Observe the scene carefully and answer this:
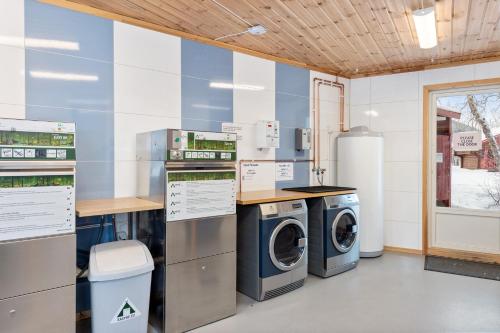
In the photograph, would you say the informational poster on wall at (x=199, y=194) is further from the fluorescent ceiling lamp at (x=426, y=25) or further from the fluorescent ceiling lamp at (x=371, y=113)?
the fluorescent ceiling lamp at (x=371, y=113)

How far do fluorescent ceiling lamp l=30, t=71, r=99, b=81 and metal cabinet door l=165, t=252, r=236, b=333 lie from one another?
1.64 m

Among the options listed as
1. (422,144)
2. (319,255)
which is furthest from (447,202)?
(319,255)

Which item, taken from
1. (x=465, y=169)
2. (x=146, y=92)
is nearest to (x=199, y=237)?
(x=146, y=92)

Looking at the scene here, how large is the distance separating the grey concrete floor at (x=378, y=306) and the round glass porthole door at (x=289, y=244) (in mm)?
317

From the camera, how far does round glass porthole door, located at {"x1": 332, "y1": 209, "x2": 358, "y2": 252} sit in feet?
12.6

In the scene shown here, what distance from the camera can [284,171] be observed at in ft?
13.9

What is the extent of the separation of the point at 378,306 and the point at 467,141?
9.06ft

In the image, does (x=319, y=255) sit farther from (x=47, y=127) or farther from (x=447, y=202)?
(x=47, y=127)

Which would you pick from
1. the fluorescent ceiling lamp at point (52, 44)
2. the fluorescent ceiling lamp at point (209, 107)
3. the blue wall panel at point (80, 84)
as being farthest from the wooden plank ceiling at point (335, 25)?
the fluorescent ceiling lamp at point (209, 107)

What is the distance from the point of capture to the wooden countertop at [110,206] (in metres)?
2.19

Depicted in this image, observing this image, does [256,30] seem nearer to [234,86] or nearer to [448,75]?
[234,86]

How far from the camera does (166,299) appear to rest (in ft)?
8.04

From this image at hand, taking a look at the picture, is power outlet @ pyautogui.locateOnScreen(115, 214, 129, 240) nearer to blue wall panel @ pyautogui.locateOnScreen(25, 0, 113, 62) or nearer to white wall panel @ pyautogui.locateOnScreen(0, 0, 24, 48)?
blue wall panel @ pyautogui.locateOnScreen(25, 0, 113, 62)

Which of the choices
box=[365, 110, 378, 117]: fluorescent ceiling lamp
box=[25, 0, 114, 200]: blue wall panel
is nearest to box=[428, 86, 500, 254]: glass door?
box=[365, 110, 378, 117]: fluorescent ceiling lamp
